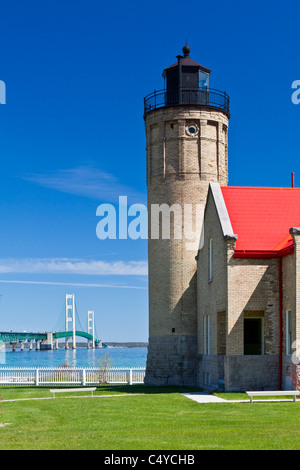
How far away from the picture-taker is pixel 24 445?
13.8 metres

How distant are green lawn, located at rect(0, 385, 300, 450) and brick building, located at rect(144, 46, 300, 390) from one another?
13.7 ft

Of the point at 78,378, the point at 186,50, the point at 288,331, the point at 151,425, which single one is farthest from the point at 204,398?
the point at 186,50

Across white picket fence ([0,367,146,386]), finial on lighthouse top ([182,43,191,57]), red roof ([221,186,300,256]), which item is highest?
finial on lighthouse top ([182,43,191,57])

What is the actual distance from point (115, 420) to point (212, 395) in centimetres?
795

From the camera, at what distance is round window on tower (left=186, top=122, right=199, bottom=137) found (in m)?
36.0

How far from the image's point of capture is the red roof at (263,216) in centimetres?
2666

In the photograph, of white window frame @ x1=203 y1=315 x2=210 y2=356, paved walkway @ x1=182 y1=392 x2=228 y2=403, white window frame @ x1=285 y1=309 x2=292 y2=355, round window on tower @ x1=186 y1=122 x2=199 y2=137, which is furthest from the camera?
round window on tower @ x1=186 y1=122 x2=199 y2=137

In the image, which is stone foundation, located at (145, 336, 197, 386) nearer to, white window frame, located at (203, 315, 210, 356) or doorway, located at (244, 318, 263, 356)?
white window frame, located at (203, 315, 210, 356)

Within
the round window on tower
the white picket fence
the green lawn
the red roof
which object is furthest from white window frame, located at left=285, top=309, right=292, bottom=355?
the white picket fence

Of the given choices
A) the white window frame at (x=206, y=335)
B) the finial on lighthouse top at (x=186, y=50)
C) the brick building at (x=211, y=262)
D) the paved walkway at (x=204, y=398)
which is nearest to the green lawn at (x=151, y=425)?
the paved walkway at (x=204, y=398)

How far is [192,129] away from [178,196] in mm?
3730

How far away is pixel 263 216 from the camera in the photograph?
28.5 m
